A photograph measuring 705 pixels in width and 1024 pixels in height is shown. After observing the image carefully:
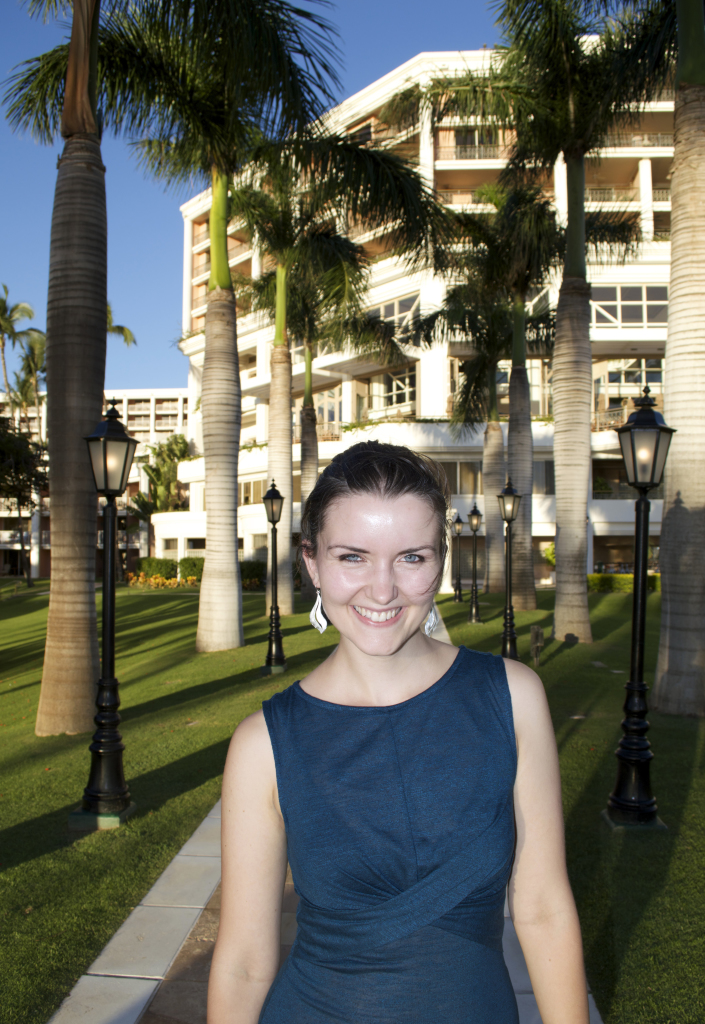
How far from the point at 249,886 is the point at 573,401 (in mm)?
13668

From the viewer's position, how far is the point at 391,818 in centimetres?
158

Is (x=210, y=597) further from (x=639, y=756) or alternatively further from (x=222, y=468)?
(x=639, y=756)

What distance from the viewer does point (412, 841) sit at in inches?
61.8

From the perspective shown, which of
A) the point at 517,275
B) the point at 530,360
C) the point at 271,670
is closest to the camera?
the point at 271,670

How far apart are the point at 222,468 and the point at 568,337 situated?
7.06 metres

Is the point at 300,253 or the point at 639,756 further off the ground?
the point at 300,253

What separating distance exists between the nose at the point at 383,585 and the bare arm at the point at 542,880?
1.09ft

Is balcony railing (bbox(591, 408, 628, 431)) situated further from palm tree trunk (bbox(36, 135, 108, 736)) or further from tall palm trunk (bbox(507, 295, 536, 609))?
palm tree trunk (bbox(36, 135, 108, 736))

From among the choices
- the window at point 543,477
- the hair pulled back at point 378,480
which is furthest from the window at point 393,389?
the hair pulled back at point 378,480

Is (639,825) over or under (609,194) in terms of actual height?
under

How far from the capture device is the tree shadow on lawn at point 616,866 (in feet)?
12.7

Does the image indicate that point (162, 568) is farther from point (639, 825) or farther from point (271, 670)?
point (639, 825)

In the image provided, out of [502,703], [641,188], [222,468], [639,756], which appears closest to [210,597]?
[222,468]

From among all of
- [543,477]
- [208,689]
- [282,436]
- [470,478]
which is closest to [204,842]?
[208,689]
